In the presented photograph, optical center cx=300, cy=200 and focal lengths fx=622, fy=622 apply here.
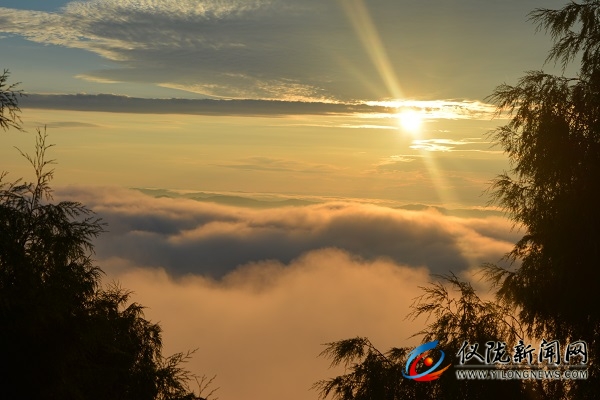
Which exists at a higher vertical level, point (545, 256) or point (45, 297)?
point (545, 256)

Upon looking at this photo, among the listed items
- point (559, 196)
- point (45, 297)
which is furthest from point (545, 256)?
point (45, 297)

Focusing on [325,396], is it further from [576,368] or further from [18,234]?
[18,234]

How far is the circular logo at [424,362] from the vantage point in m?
12.2

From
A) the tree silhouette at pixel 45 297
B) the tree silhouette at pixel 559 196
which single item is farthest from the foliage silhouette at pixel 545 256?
the tree silhouette at pixel 45 297

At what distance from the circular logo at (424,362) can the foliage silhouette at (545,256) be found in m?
0.17

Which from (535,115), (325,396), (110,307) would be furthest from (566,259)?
(110,307)

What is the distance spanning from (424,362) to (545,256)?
3.35 m

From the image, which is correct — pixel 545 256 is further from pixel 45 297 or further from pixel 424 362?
pixel 45 297

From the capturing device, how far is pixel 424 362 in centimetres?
1234

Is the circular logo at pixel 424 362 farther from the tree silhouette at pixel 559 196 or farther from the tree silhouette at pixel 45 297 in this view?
the tree silhouette at pixel 45 297

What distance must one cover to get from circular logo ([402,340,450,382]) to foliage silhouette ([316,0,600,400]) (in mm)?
172

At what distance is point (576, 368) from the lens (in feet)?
40.8

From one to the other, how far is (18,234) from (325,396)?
734cm

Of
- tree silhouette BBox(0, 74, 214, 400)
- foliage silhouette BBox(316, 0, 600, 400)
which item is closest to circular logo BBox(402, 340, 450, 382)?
foliage silhouette BBox(316, 0, 600, 400)
